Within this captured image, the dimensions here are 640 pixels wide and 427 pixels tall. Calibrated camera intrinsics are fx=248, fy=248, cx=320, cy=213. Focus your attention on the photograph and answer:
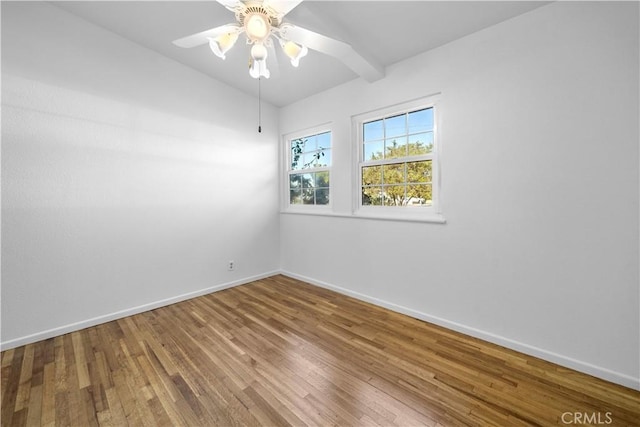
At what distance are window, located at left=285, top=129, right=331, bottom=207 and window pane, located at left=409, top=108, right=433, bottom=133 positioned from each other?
46.2 inches

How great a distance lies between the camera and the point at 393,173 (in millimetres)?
2816

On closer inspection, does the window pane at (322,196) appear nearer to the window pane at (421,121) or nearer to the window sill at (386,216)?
the window sill at (386,216)

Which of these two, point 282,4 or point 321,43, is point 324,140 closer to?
point 321,43

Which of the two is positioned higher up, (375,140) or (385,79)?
(385,79)

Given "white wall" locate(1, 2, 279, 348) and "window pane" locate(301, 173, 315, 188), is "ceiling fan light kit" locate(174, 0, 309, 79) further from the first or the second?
"window pane" locate(301, 173, 315, 188)

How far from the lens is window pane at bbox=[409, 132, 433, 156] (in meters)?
Answer: 2.54

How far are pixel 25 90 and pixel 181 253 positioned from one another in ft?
6.34

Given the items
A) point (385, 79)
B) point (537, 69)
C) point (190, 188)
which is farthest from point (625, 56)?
point (190, 188)

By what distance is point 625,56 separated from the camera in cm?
159

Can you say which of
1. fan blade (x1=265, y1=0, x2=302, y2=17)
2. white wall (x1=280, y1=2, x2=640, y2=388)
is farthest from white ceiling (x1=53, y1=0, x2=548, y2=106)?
fan blade (x1=265, y1=0, x2=302, y2=17)

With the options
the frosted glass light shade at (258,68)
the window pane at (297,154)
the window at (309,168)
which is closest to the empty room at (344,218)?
the frosted glass light shade at (258,68)

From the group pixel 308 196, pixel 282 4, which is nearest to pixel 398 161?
pixel 308 196

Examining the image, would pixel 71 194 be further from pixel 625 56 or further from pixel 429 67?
pixel 625 56

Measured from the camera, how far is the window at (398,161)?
2.54 m
